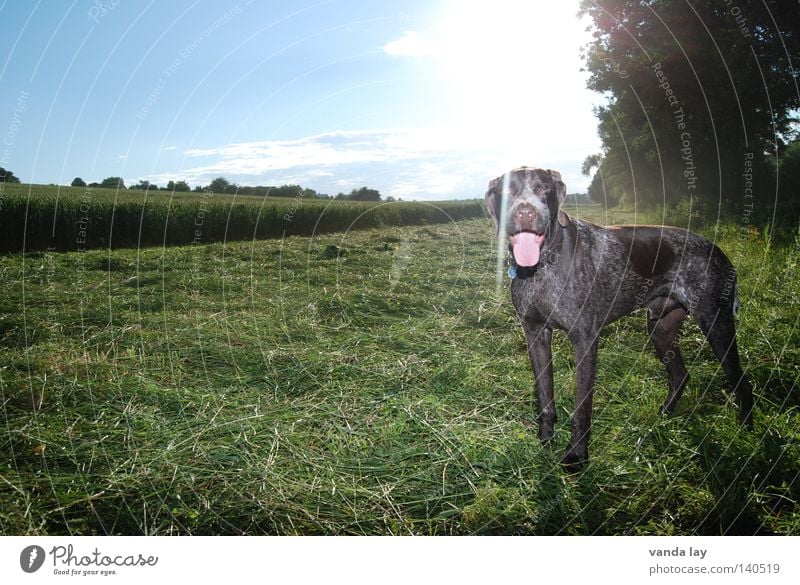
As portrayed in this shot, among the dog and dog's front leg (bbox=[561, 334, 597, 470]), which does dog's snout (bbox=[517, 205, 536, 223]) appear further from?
dog's front leg (bbox=[561, 334, 597, 470])

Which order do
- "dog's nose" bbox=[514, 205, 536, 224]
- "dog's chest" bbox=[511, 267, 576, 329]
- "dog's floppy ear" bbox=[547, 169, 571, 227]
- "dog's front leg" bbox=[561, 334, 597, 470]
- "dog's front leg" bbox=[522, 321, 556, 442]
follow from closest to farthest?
"dog's nose" bbox=[514, 205, 536, 224]
"dog's floppy ear" bbox=[547, 169, 571, 227]
"dog's front leg" bbox=[561, 334, 597, 470]
"dog's chest" bbox=[511, 267, 576, 329]
"dog's front leg" bbox=[522, 321, 556, 442]

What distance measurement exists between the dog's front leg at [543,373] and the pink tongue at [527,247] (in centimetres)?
105

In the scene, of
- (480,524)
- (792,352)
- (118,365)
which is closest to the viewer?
(480,524)

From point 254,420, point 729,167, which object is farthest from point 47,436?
point 729,167

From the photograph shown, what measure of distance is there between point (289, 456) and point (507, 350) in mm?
3256

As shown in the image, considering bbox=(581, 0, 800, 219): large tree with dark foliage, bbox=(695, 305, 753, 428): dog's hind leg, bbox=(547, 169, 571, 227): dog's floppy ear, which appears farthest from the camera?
bbox=(581, 0, 800, 219): large tree with dark foliage

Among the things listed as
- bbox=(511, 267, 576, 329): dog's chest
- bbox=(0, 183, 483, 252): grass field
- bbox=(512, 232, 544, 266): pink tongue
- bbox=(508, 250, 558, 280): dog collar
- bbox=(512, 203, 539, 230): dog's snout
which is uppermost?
bbox=(0, 183, 483, 252): grass field

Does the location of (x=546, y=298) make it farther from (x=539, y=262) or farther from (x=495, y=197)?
(x=495, y=197)

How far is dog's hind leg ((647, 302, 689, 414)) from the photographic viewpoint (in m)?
4.46

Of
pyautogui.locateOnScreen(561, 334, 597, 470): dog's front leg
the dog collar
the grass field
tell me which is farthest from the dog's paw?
the grass field

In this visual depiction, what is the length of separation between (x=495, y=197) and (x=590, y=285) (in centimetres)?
110

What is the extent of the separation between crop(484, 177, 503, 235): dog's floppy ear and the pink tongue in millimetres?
316
